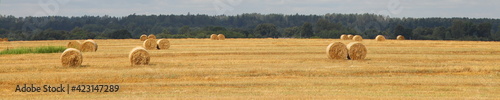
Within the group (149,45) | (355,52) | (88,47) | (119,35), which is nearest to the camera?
(355,52)

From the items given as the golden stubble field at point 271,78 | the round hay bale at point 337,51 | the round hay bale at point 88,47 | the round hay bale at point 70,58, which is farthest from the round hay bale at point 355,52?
the round hay bale at point 88,47

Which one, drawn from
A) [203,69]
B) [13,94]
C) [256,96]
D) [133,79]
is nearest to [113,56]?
[203,69]

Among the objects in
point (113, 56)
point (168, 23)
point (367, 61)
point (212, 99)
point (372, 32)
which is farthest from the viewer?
point (168, 23)

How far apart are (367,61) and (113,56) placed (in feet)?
49.3

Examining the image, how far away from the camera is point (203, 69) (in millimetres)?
29188

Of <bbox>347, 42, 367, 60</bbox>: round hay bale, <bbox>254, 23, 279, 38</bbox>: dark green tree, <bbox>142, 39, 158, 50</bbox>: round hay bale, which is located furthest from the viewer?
<bbox>254, 23, 279, 38</bbox>: dark green tree

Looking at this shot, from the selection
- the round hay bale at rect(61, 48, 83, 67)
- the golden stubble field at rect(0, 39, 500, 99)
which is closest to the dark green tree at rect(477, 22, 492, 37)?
the golden stubble field at rect(0, 39, 500, 99)

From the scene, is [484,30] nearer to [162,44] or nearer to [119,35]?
[119,35]

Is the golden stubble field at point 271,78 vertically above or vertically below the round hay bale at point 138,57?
below

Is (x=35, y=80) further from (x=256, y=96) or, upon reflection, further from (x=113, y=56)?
(x=113, y=56)

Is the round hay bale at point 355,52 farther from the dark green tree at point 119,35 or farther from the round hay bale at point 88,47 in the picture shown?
the dark green tree at point 119,35

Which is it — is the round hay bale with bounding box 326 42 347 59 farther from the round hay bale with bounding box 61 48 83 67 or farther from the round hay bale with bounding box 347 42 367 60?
the round hay bale with bounding box 61 48 83 67

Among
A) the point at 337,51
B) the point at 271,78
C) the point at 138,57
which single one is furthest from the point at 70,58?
the point at 337,51

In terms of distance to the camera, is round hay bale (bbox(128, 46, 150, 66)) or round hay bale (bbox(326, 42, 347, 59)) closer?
round hay bale (bbox(128, 46, 150, 66))
